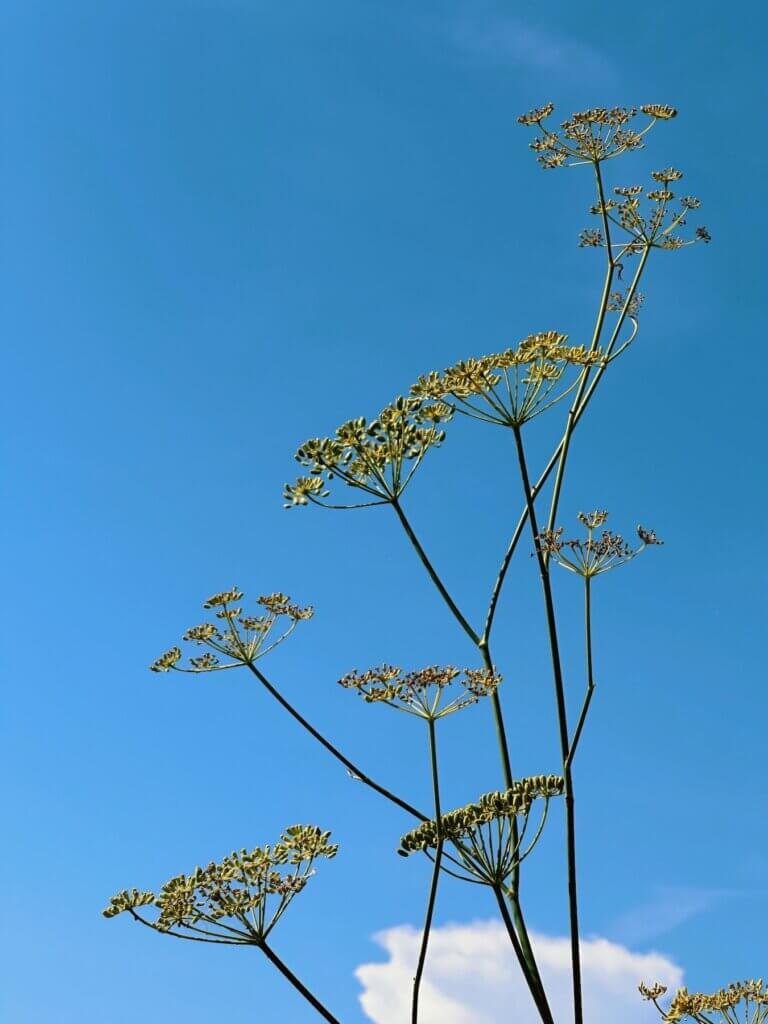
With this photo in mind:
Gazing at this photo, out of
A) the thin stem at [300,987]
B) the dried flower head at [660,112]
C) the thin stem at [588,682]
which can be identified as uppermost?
the dried flower head at [660,112]

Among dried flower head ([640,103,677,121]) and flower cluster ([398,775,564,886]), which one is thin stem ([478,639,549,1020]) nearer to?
flower cluster ([398,775,564,886])

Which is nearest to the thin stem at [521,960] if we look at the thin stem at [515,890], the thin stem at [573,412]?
the thin stem at [515,890]

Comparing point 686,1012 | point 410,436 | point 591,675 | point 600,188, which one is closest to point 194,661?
point 410,436

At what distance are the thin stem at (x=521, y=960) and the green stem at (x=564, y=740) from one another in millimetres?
251

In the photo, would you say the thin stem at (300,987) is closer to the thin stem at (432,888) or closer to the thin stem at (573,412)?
the thin stem at (432,888)

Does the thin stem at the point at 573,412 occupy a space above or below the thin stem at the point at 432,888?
above

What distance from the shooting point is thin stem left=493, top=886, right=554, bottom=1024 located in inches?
343

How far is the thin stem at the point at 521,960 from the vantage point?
28.6 feet

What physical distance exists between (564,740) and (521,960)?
1644mm

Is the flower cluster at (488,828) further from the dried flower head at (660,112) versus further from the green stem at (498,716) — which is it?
the dried flower head at (660,112)

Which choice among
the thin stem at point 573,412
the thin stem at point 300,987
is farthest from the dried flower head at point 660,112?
the thin stem at point 300,987

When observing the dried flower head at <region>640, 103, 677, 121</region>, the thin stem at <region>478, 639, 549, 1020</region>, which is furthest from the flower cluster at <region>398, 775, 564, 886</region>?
the dried flower head at <region>640, 103, 677, 121</region>

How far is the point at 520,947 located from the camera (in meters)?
8.88

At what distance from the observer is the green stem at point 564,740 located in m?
8.69
